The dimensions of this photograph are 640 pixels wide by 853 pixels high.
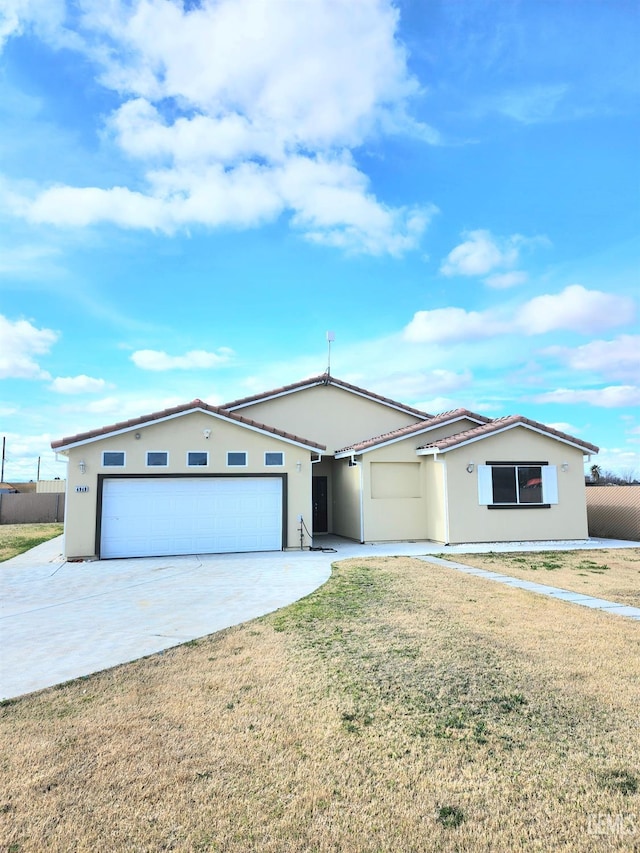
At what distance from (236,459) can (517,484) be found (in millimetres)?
9471

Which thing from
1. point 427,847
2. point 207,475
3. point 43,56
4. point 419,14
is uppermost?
point 419,14

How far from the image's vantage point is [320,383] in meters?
21.6

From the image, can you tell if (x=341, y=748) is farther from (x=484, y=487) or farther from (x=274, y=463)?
(x=484, y=487)

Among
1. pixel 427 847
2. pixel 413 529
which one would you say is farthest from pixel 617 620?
pixel 413 529

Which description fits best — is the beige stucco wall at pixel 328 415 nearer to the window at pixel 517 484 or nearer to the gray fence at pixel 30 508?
the window at pixel 517 484

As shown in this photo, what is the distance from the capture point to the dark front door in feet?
72.0

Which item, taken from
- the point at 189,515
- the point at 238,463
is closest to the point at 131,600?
the point at 189,515

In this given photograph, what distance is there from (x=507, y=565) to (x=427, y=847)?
11.0 meters

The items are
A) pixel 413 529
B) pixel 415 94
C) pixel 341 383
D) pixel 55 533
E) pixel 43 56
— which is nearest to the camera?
pixel 43 56

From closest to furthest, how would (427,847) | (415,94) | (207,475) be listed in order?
(427,847), (415,94), (207,475)

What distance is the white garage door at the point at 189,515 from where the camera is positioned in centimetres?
1527

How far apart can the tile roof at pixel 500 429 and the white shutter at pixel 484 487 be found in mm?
1172

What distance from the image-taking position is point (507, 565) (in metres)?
13.0

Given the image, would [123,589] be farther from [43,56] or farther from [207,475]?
[43,56]
